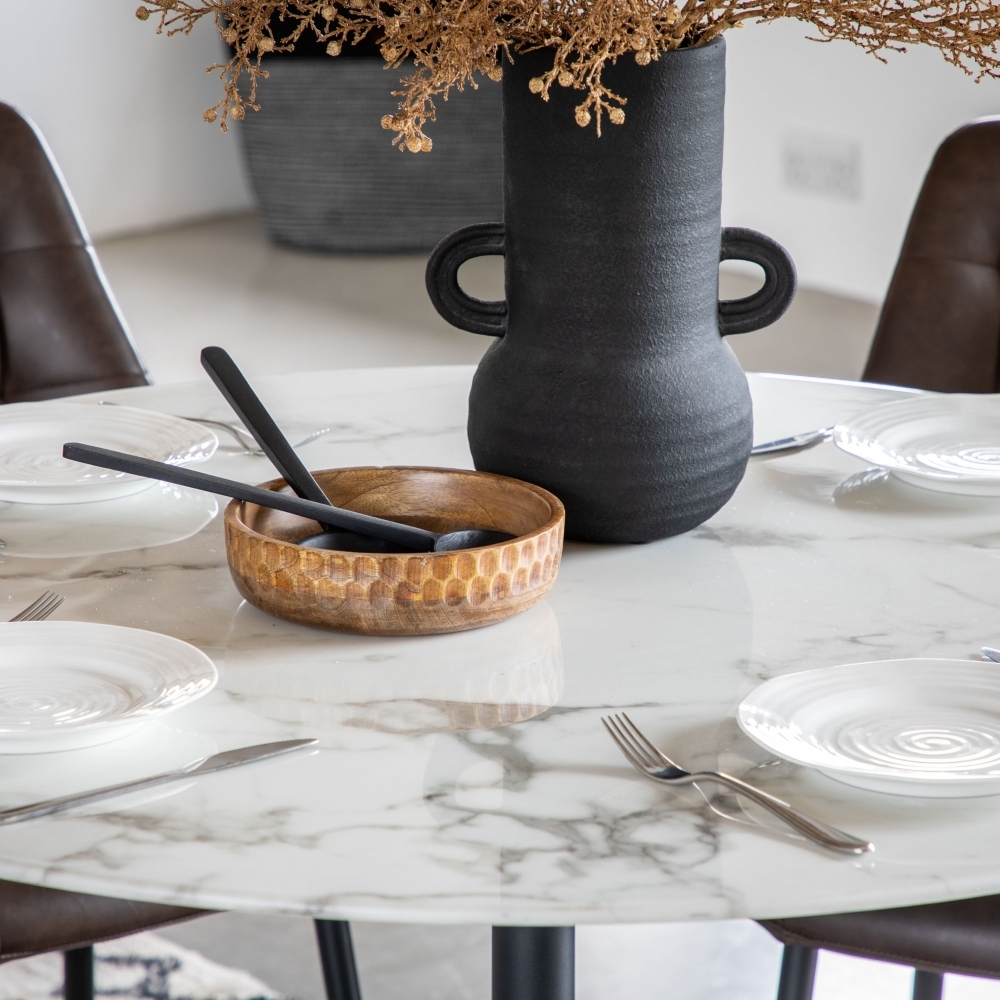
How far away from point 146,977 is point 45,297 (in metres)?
0.88

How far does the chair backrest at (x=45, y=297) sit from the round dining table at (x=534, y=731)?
700 mm

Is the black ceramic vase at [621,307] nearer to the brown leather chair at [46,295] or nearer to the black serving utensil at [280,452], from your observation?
the black serving utensil at [280,452]

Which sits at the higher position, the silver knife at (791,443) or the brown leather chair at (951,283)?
the brown leather chair at (951,283)

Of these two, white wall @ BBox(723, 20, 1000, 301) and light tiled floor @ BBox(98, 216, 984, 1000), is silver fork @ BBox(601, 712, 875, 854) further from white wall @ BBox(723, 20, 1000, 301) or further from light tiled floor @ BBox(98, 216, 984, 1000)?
white wall @ BBox(723, 20, 1000, 301)

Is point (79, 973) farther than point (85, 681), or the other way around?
point (79, 973)

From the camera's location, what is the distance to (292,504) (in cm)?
93

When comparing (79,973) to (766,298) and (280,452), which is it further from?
(766,298)

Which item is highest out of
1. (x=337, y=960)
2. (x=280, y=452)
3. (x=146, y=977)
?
(x=280, y=452)

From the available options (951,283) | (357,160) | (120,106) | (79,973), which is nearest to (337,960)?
(79,973)


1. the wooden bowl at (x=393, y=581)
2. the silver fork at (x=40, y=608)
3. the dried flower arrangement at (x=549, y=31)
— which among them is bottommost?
the silver fork at (x=40, y=608)

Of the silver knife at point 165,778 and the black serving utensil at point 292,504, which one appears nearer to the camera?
the silver knife at point 165,778

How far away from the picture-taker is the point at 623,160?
0.96m

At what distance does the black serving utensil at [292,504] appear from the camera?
907mm

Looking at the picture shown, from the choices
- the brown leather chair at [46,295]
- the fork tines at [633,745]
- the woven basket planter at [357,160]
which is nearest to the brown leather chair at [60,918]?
the fork tines at [633,745]
